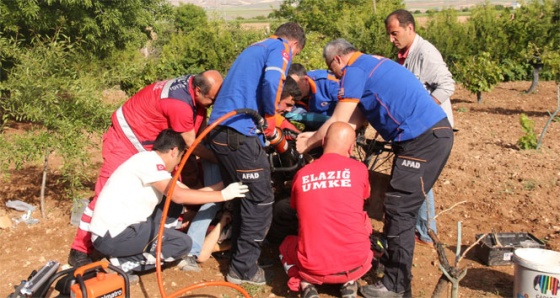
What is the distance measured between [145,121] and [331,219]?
2031mm

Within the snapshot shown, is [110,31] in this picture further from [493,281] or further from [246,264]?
[493,281]

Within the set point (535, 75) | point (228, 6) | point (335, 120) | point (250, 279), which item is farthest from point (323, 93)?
point (228, 6)

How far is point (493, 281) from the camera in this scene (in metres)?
4.88

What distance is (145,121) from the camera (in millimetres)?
5148

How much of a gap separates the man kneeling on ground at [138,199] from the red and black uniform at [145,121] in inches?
10.2

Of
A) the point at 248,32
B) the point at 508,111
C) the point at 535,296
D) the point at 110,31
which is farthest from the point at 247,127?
the point at 248,32

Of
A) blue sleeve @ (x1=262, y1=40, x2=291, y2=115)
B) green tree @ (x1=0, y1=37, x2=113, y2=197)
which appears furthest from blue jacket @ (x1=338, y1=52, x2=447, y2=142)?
green tree @ (x1=0, y1=37, x2=113, y2=197)

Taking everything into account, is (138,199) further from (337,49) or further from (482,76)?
(482,76)

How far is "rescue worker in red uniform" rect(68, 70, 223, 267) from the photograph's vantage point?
4918 mm

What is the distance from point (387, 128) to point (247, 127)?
1.12 meters

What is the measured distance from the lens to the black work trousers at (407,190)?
440cm

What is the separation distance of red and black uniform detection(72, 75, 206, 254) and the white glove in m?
0.75

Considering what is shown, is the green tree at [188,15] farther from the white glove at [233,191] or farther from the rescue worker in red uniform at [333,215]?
the rescue worker in red uniform at [333,215]

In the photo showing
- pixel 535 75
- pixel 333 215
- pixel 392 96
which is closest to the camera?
pixel 333 215
